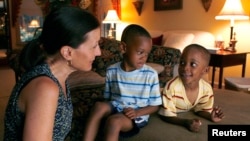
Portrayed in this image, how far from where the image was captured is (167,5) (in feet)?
15.1

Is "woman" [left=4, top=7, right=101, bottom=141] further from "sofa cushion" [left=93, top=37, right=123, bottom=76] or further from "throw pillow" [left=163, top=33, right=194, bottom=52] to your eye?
"throw pillow" [left=163, top=33, right=194, bottom=52]

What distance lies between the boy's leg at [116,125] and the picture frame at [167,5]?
3.48 metres

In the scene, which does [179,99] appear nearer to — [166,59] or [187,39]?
[166,59]

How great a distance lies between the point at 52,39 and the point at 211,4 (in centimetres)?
355

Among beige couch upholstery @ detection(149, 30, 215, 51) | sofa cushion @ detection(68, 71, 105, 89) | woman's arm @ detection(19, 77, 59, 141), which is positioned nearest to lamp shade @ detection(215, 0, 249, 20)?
beige couch upholstery @ detection(149, 30, 215, 51)

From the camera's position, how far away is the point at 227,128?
1226mm

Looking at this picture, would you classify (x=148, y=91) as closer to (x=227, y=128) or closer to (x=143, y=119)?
(x=143, y=119)

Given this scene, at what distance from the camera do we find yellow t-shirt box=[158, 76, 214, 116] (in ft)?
4.54

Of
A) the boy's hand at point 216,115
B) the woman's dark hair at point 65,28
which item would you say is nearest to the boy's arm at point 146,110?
the boy's hand at point 216,115

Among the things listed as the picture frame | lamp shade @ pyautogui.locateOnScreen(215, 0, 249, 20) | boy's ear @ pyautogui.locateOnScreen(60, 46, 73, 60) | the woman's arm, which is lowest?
the woman's arm

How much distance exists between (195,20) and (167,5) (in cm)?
62

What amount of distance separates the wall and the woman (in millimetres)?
3257

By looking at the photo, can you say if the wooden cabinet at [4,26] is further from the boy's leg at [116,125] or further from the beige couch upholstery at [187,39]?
the boy's leg at [116,125]

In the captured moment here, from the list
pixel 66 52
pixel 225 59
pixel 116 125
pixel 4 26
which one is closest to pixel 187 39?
pixel 225 59
